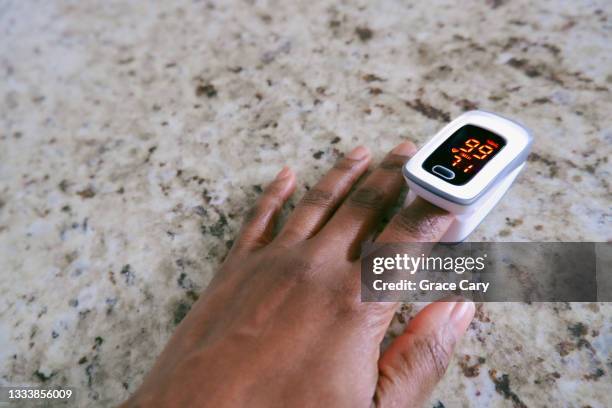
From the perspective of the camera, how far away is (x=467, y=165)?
768 mm

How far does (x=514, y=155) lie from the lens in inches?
30.9

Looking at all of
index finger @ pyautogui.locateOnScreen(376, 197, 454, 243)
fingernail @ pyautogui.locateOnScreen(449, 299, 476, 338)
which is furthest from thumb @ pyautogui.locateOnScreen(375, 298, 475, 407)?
index finger @ pyautogui.locateOnScreen(376, 197, 454, 243)

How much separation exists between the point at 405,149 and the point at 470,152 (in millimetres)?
169

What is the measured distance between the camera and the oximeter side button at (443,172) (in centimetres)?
75

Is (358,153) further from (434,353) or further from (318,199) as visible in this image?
(434,353)

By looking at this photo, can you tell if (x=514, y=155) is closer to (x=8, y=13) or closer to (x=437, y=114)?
(x=437, y=114)

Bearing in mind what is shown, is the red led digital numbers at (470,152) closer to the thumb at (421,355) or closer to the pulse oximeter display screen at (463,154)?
the pulse oximeter display screen at (463,154)

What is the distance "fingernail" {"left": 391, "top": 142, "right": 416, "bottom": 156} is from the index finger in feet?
0.55

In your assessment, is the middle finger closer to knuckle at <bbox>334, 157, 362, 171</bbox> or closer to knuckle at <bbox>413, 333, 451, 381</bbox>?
knuckle at <bbox>334, 157, 362, 171</bbox>

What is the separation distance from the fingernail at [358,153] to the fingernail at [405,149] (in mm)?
60

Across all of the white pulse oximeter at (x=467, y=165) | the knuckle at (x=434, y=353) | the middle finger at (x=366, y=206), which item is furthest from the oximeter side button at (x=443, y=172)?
the knuckle at (x=434, y=353)

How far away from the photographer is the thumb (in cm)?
68

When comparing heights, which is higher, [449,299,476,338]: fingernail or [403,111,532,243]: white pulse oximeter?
[403,111,532,243]: white pulse oximeter

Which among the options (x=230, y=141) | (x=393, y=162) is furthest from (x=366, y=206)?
(x=230, y=141)
